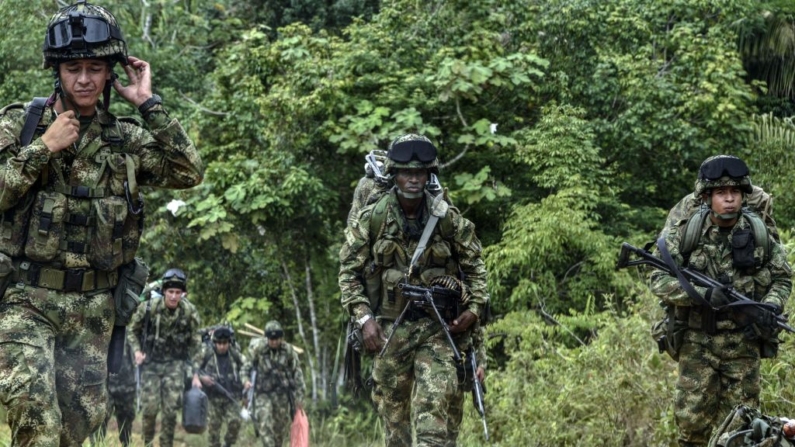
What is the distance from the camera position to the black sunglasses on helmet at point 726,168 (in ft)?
24.7

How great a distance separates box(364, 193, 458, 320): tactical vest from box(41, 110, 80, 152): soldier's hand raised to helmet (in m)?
2.40

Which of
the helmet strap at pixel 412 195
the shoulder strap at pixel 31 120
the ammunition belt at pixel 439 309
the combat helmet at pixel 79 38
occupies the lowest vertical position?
the ammunition belt at pixel 439 309

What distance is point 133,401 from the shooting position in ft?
46.3

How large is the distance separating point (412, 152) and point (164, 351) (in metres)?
7.39

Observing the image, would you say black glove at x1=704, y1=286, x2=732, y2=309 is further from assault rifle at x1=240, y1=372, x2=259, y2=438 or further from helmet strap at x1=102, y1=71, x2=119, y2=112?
assault rifle at x1=240, y1=372, x2=259, y2=438

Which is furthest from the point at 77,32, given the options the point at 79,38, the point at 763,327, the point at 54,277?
the point at 763,327

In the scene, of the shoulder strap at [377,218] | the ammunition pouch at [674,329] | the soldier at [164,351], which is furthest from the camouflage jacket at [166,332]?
the ammunition pouch at [674,329]

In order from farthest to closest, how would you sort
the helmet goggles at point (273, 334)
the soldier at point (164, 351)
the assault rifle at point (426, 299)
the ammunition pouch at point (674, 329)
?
the helmet goggles at point (273, 334), the soldier at point (164, 351), the ammunition pouch at point (674, 329), the assault rifle at point (426, 299)

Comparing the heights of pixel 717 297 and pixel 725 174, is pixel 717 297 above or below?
below

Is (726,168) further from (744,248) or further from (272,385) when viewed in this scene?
(272,385)

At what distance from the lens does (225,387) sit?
15.0 metres

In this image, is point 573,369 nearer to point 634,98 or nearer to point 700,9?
point 634,98

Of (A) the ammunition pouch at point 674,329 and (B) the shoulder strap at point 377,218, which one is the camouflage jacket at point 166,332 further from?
(A) the ammunition pouch at point 674,329

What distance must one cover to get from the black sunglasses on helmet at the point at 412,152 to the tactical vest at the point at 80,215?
6.24 ft
